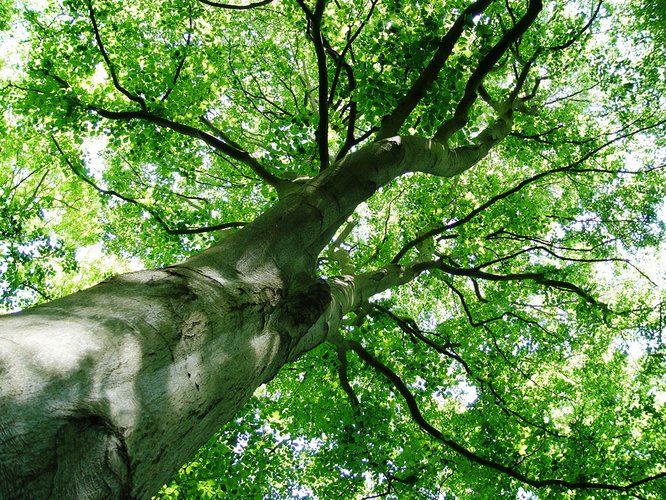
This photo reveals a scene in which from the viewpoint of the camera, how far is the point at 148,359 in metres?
1.62

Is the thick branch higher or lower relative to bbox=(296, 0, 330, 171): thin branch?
higher

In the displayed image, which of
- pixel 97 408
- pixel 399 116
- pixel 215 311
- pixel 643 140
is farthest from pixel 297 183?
pixel 643 140

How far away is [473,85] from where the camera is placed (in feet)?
16.0

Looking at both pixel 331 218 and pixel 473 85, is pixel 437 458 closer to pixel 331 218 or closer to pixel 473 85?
pixel 331 218

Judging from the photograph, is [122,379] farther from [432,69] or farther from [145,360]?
[432,69]

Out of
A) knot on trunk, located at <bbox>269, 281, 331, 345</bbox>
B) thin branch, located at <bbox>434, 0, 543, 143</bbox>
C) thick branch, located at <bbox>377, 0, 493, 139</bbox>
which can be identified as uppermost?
thin branch, located at <bbox>434, 0, 543, 143</bbox>

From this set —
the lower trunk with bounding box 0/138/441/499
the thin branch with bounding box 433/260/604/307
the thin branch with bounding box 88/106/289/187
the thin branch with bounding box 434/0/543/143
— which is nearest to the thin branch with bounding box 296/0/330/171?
the thin branch with bounding box 88/106/289/187

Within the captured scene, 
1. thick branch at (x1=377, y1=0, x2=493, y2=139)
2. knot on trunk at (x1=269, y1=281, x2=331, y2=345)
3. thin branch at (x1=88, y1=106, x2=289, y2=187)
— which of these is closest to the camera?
knot on trunk at (x1=269, y1=281, x2=331, y2=345)

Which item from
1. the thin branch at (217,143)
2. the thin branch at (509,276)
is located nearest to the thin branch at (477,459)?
the thin branch at (509,276)

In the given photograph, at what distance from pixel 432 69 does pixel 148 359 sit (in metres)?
4.02

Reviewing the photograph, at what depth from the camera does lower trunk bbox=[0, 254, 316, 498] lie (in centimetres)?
119

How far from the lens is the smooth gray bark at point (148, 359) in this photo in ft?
3.96

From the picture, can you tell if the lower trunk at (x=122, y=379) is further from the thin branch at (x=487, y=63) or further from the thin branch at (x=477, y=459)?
the thin branch at (x=477, y=459)

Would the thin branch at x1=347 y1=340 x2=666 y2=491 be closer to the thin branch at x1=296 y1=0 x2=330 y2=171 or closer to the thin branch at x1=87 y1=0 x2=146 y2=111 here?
the thin branch at x1=296 y1=0 x2=330 y2=171
